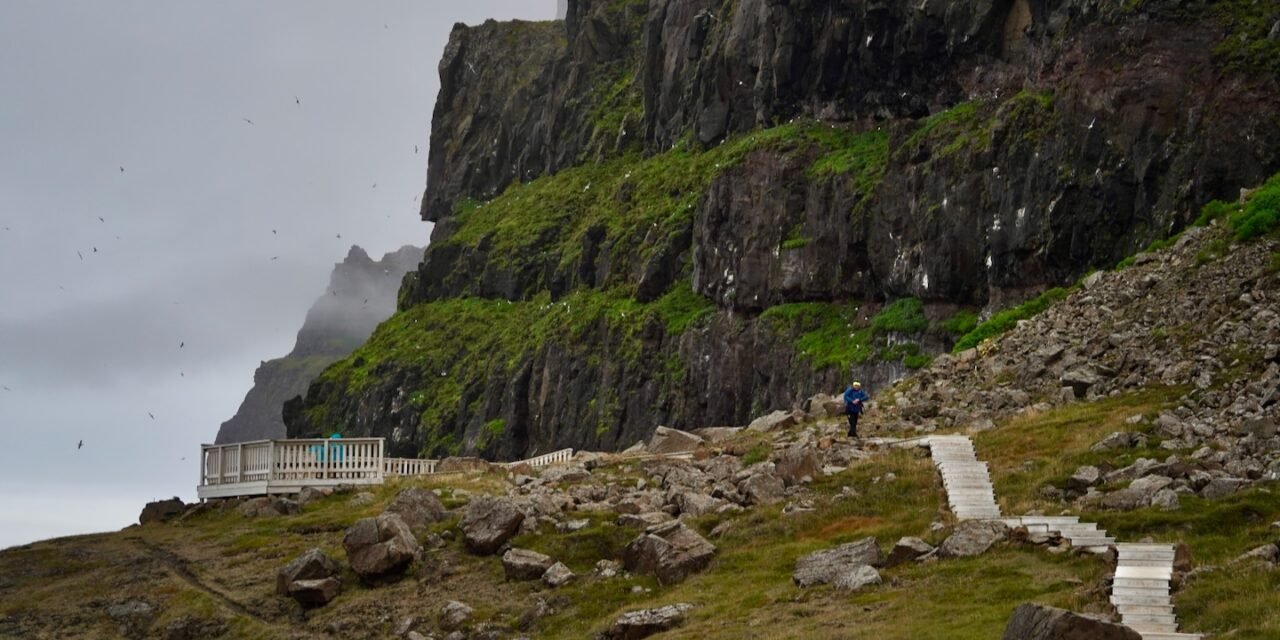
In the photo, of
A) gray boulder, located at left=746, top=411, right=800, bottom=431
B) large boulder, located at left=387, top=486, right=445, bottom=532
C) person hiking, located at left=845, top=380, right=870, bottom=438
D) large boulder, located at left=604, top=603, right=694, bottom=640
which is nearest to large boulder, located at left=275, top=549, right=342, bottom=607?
large boulder, located at left=387, top=486, right=445, bottom=532

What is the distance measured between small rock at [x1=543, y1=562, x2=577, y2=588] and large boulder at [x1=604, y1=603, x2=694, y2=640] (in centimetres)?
408

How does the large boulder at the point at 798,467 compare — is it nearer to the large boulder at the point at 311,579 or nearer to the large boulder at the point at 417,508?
the large boulder at the point at 417,508

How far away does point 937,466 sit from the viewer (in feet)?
125

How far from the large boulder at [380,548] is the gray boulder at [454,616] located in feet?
9.83

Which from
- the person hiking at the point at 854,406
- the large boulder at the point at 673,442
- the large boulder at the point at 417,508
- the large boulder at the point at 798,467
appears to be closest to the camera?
→ the large boulder at the point at 417,508

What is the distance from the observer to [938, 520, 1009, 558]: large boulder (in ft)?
97.1

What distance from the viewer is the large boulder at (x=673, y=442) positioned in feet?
169

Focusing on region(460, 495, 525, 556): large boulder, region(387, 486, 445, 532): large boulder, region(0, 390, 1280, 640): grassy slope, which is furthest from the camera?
region(387, 486, 445, 532): large boulder

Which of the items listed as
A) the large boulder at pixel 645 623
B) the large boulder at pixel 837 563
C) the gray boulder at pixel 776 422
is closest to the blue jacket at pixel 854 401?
the gray boulder at pixel 776 422

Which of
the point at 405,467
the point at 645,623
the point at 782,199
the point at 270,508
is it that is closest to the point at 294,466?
the point at 270,508

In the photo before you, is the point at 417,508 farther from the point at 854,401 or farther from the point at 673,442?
the point at 673,442

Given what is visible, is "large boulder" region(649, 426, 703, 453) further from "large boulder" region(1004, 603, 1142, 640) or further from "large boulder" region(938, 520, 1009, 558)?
"large boulder" region(1004, 603, 1142, 640)

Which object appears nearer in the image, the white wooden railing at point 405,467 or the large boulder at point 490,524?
the large boulder at point 490,524

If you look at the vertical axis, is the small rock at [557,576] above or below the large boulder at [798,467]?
below
